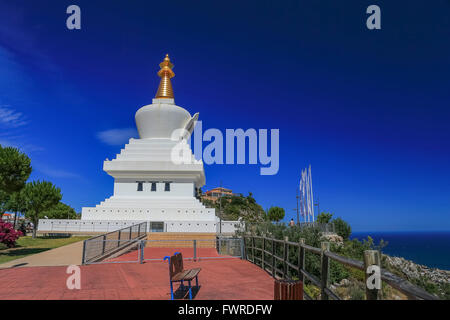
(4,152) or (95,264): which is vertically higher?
(4,152)

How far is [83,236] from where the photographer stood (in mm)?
23672

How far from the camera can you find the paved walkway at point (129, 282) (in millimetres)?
6680

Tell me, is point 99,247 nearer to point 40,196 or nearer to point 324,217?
point 40,196

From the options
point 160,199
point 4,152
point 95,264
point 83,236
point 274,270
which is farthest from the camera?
point 160,199

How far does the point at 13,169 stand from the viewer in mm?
15102

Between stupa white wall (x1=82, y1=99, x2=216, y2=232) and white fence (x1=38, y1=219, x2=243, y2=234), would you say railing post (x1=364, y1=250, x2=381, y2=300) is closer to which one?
white fence (x1=38, y1=219, x2=243, y2=234)

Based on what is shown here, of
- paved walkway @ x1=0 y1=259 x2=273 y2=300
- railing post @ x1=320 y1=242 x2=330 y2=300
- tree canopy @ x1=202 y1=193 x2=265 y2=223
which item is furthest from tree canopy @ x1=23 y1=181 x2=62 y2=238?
tree canopy @ x1=202 y1=193 x2=265 y2=223

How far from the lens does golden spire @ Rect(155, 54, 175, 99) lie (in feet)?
112

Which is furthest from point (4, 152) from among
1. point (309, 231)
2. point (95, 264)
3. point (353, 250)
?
point (353, 250)

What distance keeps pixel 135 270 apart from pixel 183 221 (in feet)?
46.0

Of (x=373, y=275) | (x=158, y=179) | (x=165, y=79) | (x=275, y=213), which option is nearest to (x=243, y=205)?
(x=275, y=213)

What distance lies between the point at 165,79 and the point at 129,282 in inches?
1220
